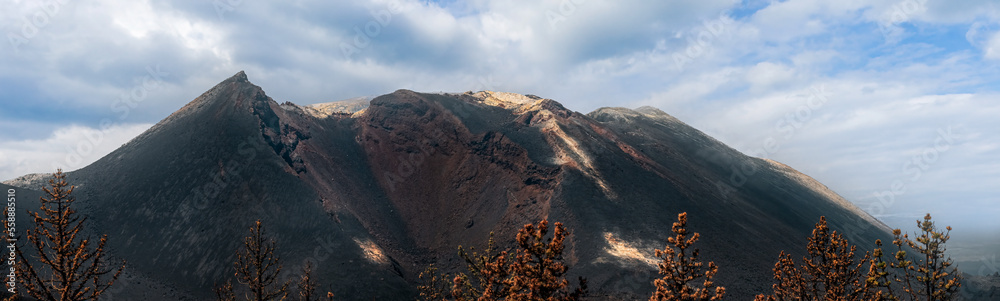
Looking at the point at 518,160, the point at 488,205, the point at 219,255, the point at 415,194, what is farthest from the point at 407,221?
the point at 219,255

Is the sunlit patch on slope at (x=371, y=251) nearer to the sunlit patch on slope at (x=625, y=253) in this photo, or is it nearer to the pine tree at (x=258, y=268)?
the sunlit patch on slope at (x=625, y=253)

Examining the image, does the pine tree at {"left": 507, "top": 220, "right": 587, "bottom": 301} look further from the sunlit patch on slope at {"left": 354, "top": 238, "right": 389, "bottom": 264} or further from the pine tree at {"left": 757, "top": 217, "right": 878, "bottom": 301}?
the sunlit patch on slope at {"left": 354, "top": 238, "right": 389, "bottom": 264}

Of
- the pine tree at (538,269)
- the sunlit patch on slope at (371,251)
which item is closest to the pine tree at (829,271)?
the pine tree at (538,269)

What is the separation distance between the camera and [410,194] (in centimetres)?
7756

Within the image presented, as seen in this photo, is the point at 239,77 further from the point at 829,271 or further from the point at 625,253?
the point at 829,271

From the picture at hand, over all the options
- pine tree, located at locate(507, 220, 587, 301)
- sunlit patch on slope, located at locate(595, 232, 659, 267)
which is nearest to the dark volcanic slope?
sunlit patch on slope, located at locate(595, 232, 659, 267)

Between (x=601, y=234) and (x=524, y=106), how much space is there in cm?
5004

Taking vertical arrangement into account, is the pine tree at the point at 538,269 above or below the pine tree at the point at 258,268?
above

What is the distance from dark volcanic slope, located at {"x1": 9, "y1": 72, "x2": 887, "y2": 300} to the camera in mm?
51812

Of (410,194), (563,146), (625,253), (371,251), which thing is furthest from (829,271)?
(410,194)

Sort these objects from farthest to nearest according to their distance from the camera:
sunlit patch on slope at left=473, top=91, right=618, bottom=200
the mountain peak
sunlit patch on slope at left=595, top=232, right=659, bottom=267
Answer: the mountain peak
sunlit patch on slope at left=473, top=91, right=618, bottom=200
sunlit patch on slope at left=595, top=232, right=659, bottom=267

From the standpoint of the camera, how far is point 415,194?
77.6 meters

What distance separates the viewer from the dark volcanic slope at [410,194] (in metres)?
51.8

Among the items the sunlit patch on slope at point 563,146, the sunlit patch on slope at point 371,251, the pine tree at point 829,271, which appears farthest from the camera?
the sunlit patch on slope at point 563,146
